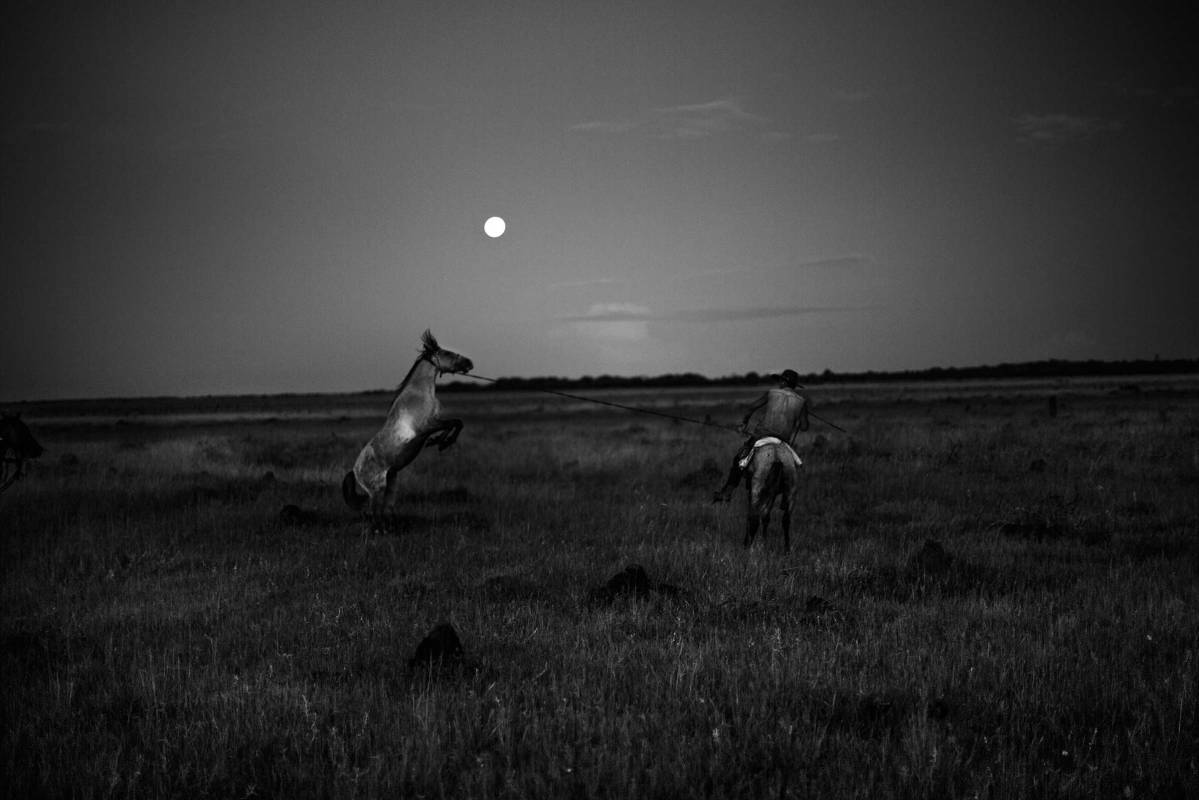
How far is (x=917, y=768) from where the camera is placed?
4.20 m

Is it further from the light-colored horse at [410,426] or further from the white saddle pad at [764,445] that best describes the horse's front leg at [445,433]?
the white saddle pad at [764,445]

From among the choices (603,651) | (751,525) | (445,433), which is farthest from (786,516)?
(445,433)

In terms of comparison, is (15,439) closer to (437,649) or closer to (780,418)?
(437,649)

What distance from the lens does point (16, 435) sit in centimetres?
878

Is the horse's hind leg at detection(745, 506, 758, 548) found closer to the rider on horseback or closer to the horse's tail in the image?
the rider on horseback

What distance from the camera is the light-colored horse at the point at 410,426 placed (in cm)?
1209

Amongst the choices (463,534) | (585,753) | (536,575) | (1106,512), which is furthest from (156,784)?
(1106,512)

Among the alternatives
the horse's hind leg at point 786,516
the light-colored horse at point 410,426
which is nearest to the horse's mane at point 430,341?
the light-colored horse at point 410,426

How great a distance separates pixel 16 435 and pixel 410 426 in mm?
5040

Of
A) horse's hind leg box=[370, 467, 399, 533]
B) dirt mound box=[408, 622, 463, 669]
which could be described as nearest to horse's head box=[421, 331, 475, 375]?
horse's hind leg box=[370, 467, 399, 533]

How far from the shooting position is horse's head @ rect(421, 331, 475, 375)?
11953mm

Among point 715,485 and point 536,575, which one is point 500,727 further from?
point 715,485

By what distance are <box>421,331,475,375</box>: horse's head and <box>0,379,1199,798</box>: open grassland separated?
2.65 m

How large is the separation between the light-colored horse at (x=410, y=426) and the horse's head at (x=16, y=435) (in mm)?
4484
